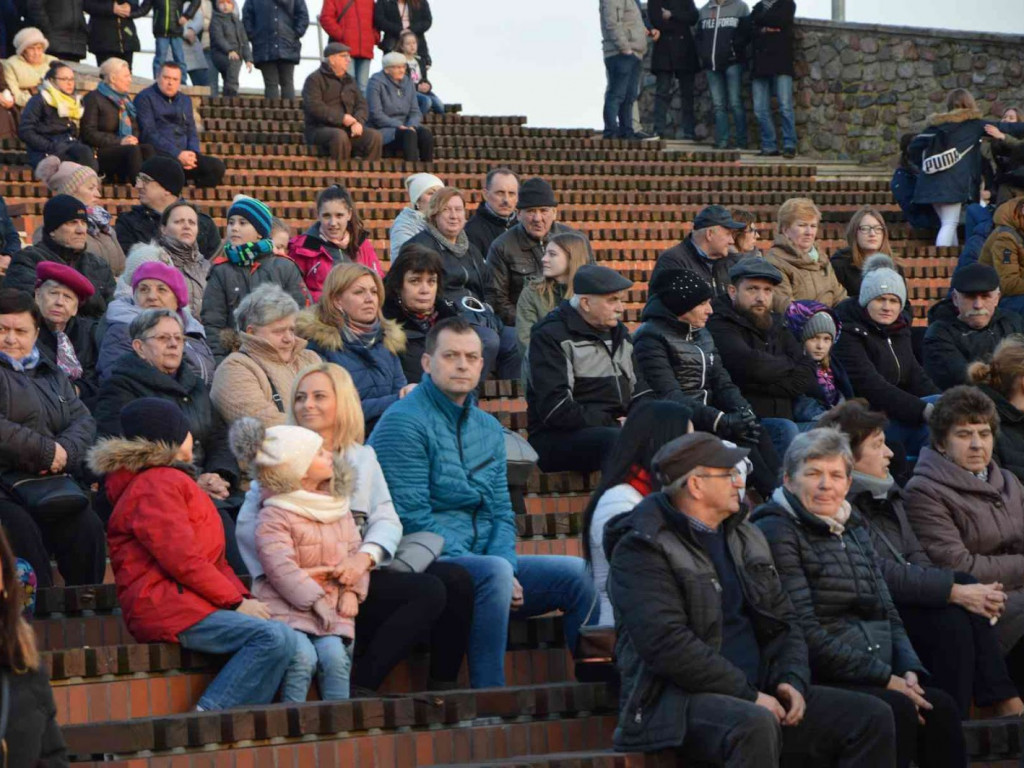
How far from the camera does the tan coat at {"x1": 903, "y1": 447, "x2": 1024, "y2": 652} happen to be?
8742mm

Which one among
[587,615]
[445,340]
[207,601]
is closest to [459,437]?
[445,340]

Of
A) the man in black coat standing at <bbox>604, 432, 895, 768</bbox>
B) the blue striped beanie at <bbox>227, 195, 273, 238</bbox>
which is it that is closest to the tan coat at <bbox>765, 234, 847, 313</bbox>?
the blue striped beanie at <bbox>227, 195, 273, 238</bbox>

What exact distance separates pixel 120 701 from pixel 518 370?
5010 millimetres

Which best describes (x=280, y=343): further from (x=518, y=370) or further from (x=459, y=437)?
(x=518, y=370)

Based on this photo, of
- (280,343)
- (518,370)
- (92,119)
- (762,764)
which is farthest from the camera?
(92,119)

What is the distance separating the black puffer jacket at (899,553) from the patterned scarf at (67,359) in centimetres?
377

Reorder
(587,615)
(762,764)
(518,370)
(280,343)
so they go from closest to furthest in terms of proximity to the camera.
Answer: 1. (762,764)
2. (587,615)
3. (280,343)
4. (518,370)

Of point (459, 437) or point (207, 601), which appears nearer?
point (207, 601)

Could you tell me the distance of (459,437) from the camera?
8.24 meters

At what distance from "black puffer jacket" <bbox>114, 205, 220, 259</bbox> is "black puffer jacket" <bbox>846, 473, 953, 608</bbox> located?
5.57 metres

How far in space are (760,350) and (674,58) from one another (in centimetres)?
1294

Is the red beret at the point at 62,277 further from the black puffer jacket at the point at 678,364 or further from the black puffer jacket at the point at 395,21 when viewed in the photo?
the black puffer jacket at the point at 395,21

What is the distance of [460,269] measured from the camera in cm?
1212

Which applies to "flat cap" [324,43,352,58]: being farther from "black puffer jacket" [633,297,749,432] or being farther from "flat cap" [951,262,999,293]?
"black puffer jacket" [633,297,749,432]
